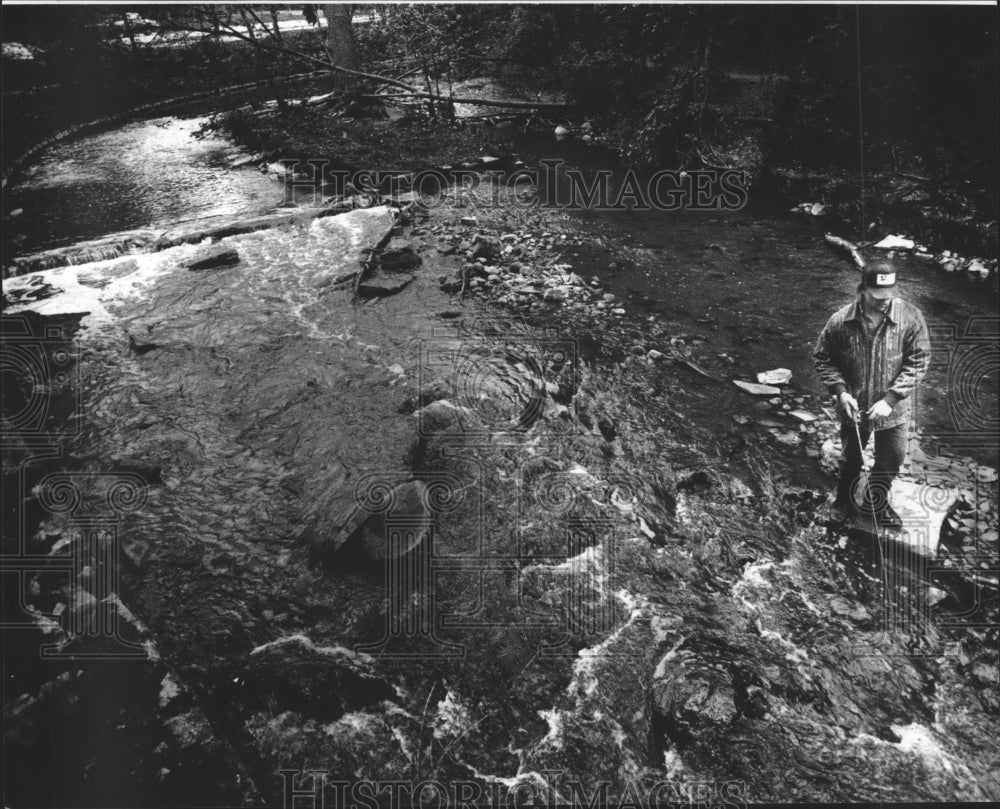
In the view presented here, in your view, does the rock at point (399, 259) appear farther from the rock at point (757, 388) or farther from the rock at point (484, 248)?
the rock at point (757, 388)

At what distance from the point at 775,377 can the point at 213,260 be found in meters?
7.02

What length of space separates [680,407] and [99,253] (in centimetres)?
822

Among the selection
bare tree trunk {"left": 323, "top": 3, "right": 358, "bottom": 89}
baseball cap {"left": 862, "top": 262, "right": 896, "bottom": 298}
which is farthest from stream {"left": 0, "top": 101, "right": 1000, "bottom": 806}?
bare tree trunk {"left": 323, "top": 3, "right": 358, "bottom": 89}

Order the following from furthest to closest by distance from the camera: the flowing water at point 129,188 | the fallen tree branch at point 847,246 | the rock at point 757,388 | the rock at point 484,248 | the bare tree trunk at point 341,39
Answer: the bare tree trunk at point 341,39, the flowing water at point 129,188, the rock at point 484,248, the fallen tree branch at point 847,246, the rock at point 757,388

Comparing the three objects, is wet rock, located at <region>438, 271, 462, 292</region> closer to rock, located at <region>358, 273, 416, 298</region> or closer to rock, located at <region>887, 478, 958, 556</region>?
rock, located at <region>358, 273, 416, 298</region>

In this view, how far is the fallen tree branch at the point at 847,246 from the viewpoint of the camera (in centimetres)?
666

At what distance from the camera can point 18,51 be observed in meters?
7.97

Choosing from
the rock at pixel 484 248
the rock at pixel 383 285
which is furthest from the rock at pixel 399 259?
the rock at pixel 484 248

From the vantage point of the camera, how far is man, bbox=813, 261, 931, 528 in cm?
298

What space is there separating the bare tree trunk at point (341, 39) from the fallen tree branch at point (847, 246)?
37.8 ft

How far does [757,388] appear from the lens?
16.1ft

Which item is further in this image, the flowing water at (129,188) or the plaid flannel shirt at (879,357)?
the flowing water at (129,188)

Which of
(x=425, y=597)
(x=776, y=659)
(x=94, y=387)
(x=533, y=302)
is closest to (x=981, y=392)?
(x=776, y=659)

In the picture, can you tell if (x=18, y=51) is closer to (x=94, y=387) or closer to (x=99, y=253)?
(x=99, y=253)
